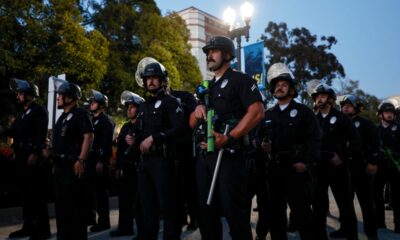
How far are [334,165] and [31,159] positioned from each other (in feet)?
14.0

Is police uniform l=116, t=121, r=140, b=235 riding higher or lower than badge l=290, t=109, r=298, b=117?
lower

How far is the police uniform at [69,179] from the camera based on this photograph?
16.8 ft

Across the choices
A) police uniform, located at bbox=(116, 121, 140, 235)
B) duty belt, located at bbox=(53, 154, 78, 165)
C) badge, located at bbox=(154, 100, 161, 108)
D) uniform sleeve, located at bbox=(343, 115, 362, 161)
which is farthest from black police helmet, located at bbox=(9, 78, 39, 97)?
uniform sleeve, located at bbox=(343, 115, 362, 161)

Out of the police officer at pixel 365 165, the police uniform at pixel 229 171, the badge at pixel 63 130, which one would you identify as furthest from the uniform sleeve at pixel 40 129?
the police officer at pixel 365 165

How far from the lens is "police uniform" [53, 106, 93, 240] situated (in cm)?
512

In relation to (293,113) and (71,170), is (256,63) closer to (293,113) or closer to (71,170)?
(293,113)

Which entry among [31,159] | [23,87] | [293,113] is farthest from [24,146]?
[293,113]

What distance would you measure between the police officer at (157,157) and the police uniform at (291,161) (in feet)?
3.69

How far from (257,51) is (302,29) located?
85.4 feet

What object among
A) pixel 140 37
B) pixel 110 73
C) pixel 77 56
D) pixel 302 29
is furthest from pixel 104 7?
pixel 302 29

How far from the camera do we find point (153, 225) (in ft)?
14.9

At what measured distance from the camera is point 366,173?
21.4ft

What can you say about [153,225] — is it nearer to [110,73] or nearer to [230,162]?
[230,162]

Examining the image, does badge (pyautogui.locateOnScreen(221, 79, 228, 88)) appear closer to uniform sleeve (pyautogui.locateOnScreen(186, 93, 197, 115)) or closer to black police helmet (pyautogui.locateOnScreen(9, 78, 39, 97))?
uniform sleeve (pyautogui.locateOnScreen(186, 93, 197, 115))
